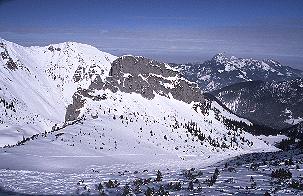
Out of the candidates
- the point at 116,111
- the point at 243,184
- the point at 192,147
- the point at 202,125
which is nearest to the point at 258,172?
the point at 243,184

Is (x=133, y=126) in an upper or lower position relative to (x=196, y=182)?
lower

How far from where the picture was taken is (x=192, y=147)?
415 ft

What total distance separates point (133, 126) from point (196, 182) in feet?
368

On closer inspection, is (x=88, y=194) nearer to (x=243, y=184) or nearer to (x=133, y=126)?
(x=243, y=184)

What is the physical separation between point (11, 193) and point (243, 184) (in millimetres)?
11857


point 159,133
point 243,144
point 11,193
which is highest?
point 11,193

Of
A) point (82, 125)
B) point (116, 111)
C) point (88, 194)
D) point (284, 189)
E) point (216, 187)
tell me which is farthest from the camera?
point (116, 111)

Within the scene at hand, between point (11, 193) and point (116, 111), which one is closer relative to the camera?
point (11, 193)

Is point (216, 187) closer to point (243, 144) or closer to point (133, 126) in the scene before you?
point (133, 126)

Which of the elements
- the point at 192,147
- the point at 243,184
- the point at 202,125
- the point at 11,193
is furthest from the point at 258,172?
the point at 202,125

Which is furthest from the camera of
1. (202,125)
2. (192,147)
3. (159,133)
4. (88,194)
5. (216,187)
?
(202,125)

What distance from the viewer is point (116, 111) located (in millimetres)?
174250

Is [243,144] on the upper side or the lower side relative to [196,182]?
lower

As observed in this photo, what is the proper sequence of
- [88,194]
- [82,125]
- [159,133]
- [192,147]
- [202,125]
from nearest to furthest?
[88,194]
[82,125]
[192,147]
[159,133]
[202,125]
